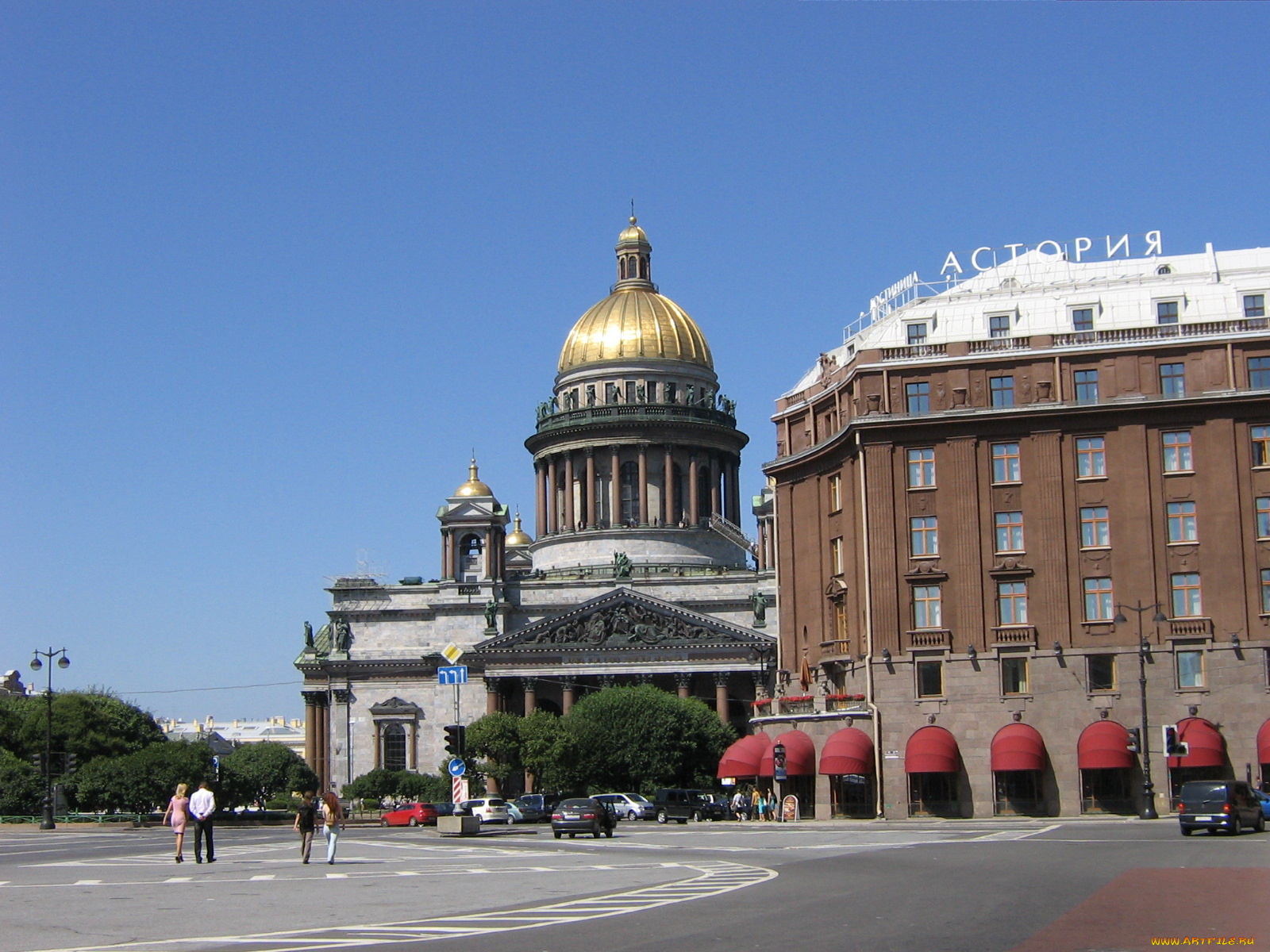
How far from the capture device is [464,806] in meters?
60.7

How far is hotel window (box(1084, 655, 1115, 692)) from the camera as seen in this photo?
65.5 meters

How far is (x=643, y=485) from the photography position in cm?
13900

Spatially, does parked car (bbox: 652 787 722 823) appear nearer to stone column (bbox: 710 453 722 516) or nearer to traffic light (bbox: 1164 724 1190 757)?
traffic light (bbox: 1164 724 1190 757)

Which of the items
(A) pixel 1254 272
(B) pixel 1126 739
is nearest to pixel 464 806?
(B) pixel 1126 739

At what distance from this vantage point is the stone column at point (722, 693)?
11825 centimetres

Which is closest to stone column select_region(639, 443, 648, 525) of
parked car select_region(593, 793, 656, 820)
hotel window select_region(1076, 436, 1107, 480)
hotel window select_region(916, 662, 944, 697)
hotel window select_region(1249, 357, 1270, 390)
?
parked car select_region(593, 793, 656, 820)

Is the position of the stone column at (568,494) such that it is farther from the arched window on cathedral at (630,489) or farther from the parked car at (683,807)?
the parked car at (683,807)

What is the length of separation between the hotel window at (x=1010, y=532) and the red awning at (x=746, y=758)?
13.6 m

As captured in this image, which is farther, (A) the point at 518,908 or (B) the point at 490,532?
(B) the point at 490,532

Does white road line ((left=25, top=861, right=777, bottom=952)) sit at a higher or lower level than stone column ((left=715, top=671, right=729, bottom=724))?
lower

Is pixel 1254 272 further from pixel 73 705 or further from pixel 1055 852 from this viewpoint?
pixel 73 705

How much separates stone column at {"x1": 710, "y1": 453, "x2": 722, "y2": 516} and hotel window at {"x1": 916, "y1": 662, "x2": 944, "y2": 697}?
73.2m

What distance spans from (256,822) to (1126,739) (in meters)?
49.5

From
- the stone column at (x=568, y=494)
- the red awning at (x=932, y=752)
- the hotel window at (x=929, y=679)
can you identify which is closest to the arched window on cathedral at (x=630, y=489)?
the stone column at (x=568, y=494)
